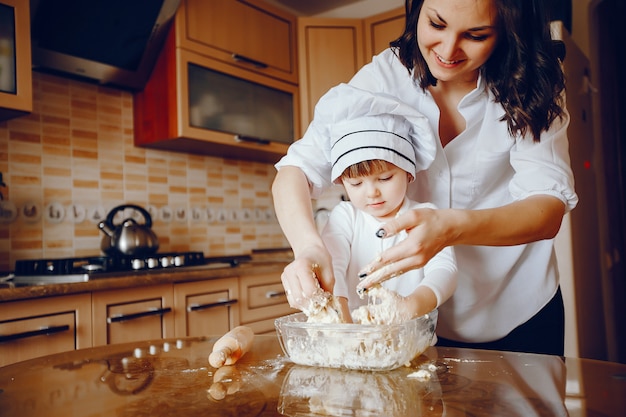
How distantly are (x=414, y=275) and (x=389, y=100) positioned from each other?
1.12 ft

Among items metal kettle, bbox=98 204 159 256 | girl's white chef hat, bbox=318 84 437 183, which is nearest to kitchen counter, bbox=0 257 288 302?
metal kettle, bbox=98 204 159 256

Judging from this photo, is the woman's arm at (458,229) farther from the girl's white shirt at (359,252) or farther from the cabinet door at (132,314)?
the cabinet door at (132,314)

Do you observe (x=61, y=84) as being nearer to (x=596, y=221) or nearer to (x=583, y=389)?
(x=583, y=389)

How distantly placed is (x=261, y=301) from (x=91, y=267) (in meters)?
0.70

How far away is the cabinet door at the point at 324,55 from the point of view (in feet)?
9.11

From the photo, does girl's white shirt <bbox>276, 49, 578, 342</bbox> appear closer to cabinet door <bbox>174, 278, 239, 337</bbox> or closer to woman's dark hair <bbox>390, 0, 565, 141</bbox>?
woman's dark hair <bbox>390, 0, 565, 141</bbox>

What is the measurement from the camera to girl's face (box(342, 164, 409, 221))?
1.02 m

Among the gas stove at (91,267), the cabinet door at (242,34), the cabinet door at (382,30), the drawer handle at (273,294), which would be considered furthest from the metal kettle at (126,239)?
the cabinet door at (382,30)

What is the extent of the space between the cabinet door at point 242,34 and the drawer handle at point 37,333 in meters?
1.26

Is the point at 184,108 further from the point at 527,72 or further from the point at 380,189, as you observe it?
the point at 527,72

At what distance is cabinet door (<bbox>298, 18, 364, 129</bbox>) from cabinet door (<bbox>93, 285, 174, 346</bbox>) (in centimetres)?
134

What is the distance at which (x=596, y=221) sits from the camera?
2.56m

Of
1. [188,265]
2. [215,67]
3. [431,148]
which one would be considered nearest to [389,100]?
[431,148]

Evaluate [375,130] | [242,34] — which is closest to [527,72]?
[375,130]
